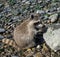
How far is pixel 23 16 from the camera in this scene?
10.5 meters

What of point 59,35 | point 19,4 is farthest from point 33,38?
point 19,4

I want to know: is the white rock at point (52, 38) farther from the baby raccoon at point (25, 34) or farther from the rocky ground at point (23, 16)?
the baby raccoon at point (25, 34)

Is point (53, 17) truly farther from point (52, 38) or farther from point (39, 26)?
point (52, 38)

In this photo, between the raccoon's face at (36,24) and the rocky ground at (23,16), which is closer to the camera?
the rocky ground at (23,16)

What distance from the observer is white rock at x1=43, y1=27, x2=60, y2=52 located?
7.91 m

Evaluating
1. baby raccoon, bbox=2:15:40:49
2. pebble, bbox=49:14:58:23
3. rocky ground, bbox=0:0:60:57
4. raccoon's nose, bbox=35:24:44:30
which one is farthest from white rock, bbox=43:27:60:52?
pebble, bbox=49:14:58:23

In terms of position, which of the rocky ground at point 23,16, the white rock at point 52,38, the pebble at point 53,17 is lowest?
the rocky ground at point 23,16

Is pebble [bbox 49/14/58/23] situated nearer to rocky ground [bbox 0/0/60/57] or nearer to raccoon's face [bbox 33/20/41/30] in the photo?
rocky ground [bbox 0/0/60/57]

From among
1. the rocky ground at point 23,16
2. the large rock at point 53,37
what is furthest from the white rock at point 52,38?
the rocky ground at point 23,16

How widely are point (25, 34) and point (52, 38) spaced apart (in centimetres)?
93

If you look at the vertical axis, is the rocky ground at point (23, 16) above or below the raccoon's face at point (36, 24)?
below

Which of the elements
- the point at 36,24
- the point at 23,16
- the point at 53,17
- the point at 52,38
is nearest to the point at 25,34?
the point at 36,24

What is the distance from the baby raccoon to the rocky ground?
20 cm

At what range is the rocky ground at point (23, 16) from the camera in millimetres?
8312
